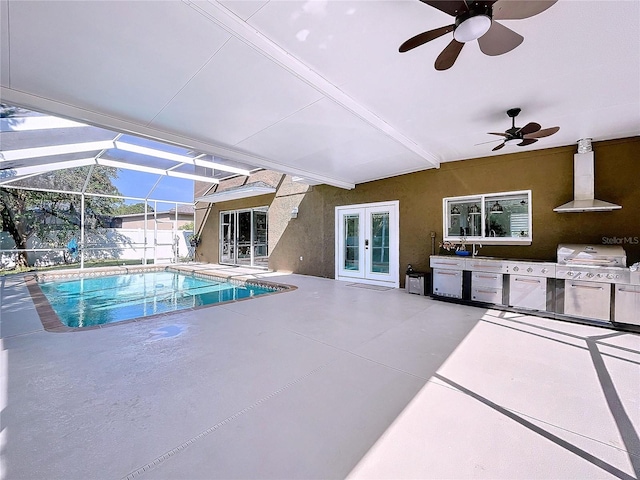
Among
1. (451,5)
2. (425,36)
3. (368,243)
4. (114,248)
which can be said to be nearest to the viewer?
(451,5)

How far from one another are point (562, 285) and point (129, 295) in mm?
8908

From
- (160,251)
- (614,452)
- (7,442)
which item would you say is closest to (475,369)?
(614,452)

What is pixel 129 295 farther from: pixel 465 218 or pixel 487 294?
pixel 465 218

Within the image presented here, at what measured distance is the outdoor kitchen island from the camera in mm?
3830

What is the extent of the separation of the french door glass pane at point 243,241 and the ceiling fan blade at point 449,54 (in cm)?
995

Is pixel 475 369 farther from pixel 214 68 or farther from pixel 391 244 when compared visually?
pixel 391 244

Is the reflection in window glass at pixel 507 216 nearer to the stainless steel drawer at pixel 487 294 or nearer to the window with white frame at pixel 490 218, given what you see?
the window with white frame at pixel 490 218

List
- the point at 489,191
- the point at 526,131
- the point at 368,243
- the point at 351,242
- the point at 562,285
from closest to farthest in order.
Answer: the point at 526,131 < the point at 562,285 < the point at 489,191 < the point at 368,243 < the point at 351,242

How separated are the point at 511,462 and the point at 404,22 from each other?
313 cm

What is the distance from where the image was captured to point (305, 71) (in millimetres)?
2775

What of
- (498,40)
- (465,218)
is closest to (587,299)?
(465,218)

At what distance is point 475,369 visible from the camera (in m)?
2.63

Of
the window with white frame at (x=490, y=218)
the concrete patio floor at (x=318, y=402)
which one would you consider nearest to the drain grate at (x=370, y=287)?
the window with white frame at (x=490, y=218)

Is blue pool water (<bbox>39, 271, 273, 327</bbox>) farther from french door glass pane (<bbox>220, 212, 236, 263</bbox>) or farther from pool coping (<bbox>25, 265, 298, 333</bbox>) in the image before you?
french door glass pane (<bbox>220, 212, 236, 263</bbox>)
